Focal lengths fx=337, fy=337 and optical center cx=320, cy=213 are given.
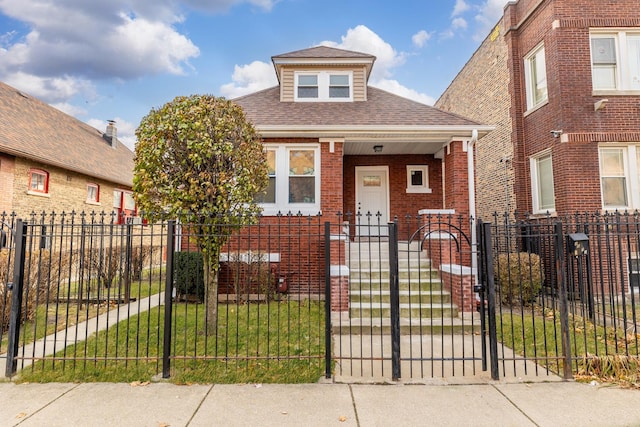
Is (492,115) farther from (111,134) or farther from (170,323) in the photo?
(111,134)

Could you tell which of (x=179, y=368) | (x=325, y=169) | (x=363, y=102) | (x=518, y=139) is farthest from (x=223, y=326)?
(x=518, y=139)

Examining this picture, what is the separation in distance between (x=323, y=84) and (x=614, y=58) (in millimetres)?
7964

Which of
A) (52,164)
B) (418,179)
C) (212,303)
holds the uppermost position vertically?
(52,164)

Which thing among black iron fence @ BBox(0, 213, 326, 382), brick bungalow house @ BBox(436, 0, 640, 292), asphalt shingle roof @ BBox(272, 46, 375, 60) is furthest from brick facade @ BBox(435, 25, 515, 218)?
black iron fence @ BBox(0, 213, 326, 382)

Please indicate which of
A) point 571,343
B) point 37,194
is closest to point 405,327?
point 571,343

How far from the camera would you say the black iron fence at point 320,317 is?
416cm

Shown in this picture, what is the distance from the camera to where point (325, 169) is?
27.9 feet

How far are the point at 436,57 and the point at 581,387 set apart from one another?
53.7 feet

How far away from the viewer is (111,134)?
65.0ft

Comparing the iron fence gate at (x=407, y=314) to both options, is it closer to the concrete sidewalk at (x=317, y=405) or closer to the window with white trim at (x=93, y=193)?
the concrete sidewalk at (x=317, y=405)

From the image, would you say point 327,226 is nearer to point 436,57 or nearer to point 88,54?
point 436,57

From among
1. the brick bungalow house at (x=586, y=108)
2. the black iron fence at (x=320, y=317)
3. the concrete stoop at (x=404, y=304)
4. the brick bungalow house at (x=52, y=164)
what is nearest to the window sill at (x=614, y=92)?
the brick bungalow house at (x=586, y=108)

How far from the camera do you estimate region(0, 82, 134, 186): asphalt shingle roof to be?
37.9 ft

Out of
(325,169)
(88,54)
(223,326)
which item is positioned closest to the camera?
(223,326)
